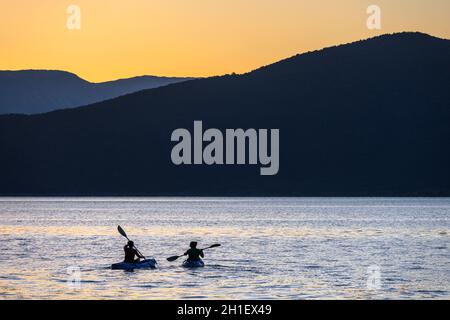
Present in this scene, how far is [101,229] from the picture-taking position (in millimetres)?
104062

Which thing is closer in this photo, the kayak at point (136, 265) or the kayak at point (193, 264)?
the kayak at point (136, 265)

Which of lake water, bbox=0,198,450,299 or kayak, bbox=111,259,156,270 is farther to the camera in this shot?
kayak, bbox=111,259,156,270

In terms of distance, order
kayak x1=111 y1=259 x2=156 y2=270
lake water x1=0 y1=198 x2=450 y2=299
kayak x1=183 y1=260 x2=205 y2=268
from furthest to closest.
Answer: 1. kayak x1=183 y1=260 x2=205 y2=268
2. kayak x1=111 y1=259 x2=156 y2=270
3. lake water x1=0 y1=198 x2=450 y2=299

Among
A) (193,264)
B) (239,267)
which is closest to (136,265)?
(193,264)

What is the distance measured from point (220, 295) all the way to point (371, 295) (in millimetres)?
5573

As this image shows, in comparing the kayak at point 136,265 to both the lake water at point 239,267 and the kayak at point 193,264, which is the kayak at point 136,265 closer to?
the lake water at point 239,267

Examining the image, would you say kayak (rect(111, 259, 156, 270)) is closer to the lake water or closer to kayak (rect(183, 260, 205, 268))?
the lake water

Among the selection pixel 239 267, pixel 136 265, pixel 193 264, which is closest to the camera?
pixel 136 265

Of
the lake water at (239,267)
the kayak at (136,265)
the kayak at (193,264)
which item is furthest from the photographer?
the kayak at (193,264)

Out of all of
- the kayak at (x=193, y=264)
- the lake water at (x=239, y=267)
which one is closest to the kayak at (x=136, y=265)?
the lake water at (x=239, y=267)

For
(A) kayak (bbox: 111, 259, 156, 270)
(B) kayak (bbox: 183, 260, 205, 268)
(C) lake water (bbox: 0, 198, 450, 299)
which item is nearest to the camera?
(C) lake water (bbox: 0, 198, 450, 299)

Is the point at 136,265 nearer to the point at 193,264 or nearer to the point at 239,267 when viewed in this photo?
the point at 193,264

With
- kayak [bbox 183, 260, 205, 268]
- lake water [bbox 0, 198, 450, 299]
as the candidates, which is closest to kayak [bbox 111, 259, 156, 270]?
lake water [bbox 0, 198, 450, 299]

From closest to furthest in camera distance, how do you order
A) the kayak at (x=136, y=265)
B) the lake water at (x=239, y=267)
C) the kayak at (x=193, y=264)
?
the lake water at (x=239, y=267), the kayak at (x=136, y=265), the kayak at (x=193, y=264)
